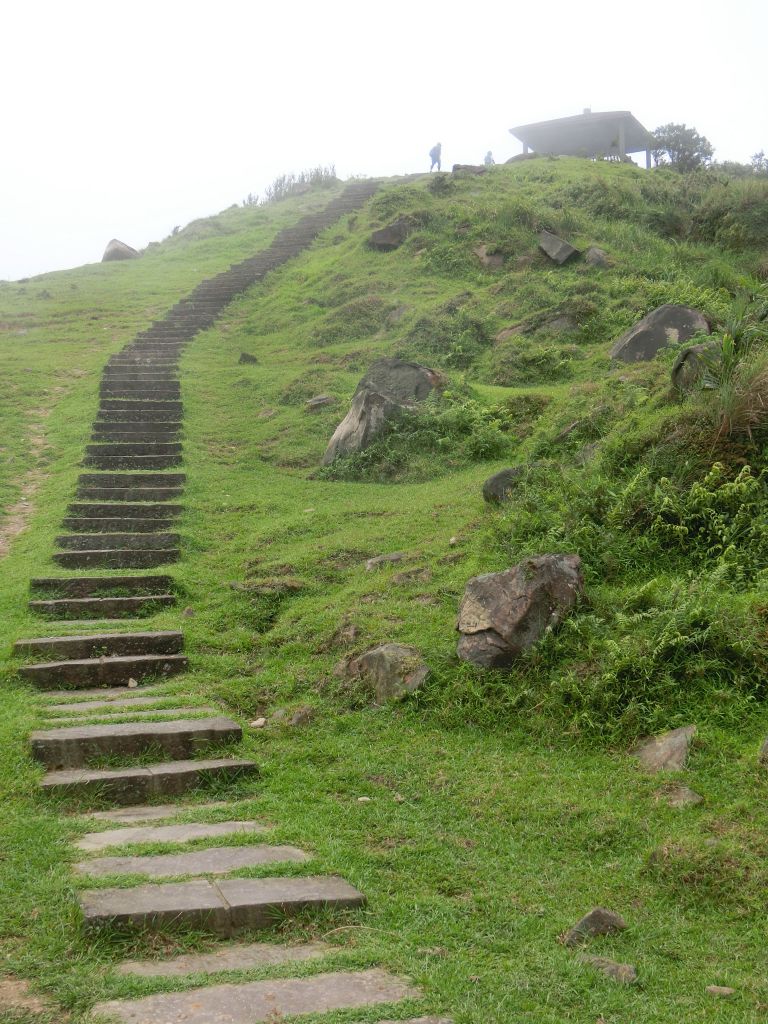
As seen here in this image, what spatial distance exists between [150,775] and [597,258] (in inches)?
553

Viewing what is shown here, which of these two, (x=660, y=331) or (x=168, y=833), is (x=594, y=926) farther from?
(x=660, y=331)

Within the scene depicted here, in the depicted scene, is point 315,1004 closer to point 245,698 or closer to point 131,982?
point 131,982

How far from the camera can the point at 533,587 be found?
21.0 ft

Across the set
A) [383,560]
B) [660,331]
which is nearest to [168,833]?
[383,560]

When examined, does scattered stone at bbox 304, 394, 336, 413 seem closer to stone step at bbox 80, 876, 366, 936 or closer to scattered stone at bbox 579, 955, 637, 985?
stone step at bbox 80, 876, 366, 936

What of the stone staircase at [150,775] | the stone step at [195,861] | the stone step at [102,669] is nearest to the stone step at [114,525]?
the stone staircase at [150,775]

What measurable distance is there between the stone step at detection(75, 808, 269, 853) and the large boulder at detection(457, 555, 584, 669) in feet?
6.66

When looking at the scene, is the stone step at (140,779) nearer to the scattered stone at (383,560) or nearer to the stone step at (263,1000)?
the stone step at (263,1000)

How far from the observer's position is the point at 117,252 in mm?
32469

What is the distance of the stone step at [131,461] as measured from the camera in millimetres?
11930

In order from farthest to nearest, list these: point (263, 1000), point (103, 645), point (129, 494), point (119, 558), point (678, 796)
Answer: point (129, 494) → point (119, 558) → point (103, 645) → point (678, 796) → point (263, 1000)

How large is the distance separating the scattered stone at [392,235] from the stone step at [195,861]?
18257 mm

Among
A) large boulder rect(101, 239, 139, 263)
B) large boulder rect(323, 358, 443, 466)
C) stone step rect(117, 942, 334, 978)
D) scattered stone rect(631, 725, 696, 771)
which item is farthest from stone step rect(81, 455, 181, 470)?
large boulder rect(101, 239, 139, 263)

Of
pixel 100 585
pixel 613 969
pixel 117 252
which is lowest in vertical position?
pixel 613 969
